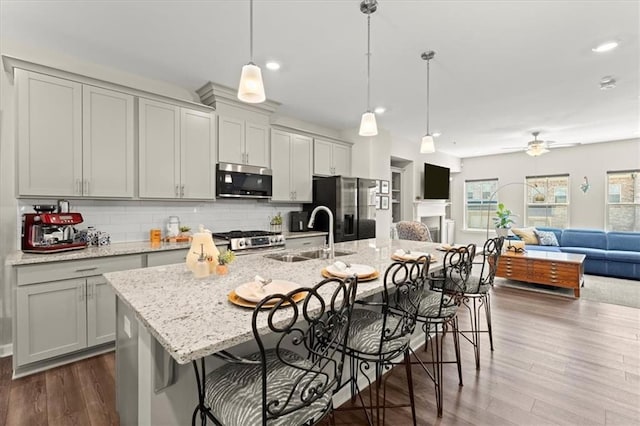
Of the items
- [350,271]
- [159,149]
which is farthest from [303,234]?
[350,271]

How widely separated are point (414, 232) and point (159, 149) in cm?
378

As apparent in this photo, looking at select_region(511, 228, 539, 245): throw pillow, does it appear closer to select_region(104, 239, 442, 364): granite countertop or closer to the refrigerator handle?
the refrigerator handle

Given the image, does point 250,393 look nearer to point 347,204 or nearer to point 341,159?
point 347,204

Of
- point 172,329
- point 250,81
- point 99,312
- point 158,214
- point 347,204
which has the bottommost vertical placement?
point 99,312

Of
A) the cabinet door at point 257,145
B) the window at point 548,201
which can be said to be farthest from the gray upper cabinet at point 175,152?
the window at point 548,201

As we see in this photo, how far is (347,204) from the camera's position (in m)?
4.80

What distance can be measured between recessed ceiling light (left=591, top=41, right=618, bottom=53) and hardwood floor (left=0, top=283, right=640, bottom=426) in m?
2.77

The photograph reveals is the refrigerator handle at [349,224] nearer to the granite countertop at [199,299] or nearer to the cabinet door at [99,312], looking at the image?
the granite countertop at [199,299]

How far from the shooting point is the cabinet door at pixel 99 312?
8.52 feet

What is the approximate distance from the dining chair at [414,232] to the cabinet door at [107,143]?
153 inches

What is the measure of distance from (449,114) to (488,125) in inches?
46.7

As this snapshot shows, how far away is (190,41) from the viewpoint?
2635 mm

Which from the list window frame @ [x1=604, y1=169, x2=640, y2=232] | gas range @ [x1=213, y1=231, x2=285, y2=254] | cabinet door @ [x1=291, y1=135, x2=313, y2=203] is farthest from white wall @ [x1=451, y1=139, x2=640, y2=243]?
gas range @ [x1=213, y1=231, x2=285, y2=254]

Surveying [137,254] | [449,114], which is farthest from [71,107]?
[449,114]
